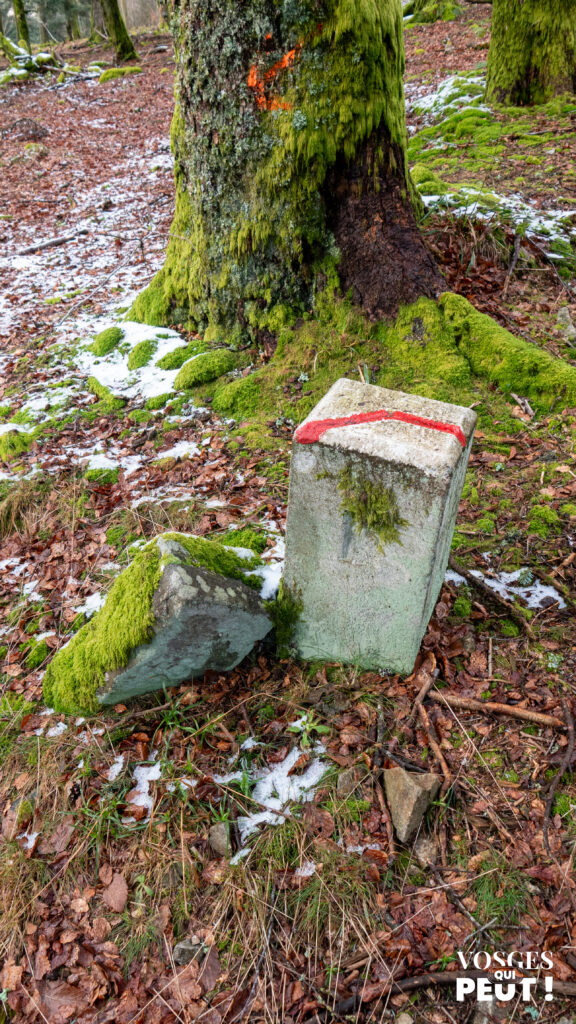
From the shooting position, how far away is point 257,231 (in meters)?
4.36

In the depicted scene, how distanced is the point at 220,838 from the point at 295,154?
418 cm

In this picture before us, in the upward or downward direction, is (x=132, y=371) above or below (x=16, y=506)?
above

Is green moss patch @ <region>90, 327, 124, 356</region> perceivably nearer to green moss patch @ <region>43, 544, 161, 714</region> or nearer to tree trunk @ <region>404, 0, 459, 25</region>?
green moss patch @ <region>43, 544, 161, 714</region>

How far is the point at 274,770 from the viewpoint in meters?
2.61

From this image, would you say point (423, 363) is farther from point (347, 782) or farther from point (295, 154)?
point (347, 782)

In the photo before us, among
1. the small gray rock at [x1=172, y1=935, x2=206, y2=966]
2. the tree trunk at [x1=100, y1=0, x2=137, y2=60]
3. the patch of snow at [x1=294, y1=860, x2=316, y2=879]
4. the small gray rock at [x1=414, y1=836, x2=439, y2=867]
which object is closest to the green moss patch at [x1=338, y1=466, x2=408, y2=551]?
the small gray rock at [x1=414, y1=836, x2=439, y2=867]

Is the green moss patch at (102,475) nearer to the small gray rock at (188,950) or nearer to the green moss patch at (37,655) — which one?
the green moss patch at (37,655)

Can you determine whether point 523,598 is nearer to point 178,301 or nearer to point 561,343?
point 561,343

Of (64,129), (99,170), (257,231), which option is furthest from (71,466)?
(64,129)

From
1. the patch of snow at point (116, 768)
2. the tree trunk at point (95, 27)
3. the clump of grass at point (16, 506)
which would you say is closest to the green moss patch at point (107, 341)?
the clump of grass at point (16, 506)

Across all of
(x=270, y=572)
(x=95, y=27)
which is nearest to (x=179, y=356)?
(x=270, y=572)

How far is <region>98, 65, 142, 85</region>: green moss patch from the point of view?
18656 millimetres

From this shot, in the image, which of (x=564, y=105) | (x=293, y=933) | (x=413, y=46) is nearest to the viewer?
(x=293, y=933)

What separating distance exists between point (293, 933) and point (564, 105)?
10069 millimetres
